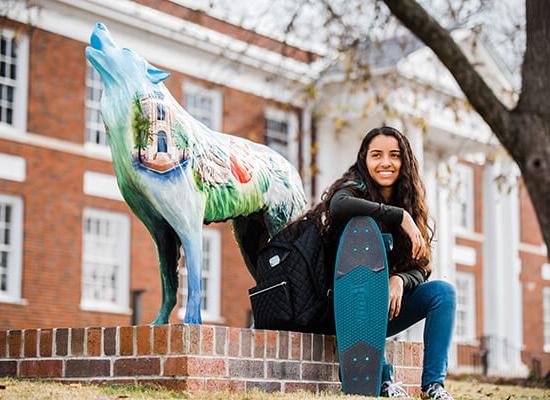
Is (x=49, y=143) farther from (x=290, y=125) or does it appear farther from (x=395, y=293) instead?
(x=395, y=293)

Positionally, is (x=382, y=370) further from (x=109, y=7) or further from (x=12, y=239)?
(x=109, y=7)

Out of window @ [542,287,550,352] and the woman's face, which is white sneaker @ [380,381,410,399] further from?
window @ [542,287,550,352]

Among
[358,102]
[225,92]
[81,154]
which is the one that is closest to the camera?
[81,154]

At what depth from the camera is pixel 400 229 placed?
6453 mm

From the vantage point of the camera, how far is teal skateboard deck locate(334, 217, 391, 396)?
6.17 metres

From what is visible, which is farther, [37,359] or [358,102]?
[358,102]

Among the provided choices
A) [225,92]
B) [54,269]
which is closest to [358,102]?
[225,92]

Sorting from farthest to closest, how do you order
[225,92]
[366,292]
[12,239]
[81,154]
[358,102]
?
[358,102] < [225,92] < [81,154] < [12,239] < [366,292]

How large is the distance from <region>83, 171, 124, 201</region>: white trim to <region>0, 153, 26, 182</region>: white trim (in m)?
1.47

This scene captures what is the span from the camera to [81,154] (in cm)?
2177

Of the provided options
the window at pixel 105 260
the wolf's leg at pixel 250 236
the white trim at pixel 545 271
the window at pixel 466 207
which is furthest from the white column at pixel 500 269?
the wolf's leg at pixel 250 236

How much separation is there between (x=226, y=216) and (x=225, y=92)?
59.4 ft

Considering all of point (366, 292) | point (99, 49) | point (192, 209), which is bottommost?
point (366, 292)

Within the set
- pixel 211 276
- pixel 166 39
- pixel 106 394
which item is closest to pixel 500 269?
pixel 211 276
